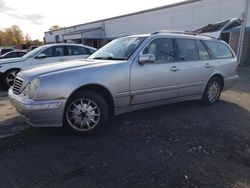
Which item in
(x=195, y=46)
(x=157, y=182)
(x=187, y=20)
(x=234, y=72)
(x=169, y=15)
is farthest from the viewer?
(x=169, y=15)

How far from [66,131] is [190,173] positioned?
6.85ft

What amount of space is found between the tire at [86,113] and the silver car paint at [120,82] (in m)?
0.16

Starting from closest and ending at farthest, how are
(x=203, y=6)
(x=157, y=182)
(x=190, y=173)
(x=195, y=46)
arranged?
(x=157, y=182) → (x=190, y=173) → (x=195, y=46) → (x=203, y=6)

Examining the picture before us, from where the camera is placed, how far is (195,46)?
5.46m

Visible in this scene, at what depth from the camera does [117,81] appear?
4.03m

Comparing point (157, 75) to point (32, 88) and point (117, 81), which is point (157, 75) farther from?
point (32, 88)

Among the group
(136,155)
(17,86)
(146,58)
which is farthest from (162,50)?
(17,86)

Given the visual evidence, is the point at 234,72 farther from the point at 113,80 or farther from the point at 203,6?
the point at 203,6

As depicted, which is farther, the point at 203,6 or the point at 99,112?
the point at 203,6

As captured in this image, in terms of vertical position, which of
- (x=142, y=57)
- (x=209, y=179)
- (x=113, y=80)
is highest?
(x=142, y=57)

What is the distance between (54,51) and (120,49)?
5222mm

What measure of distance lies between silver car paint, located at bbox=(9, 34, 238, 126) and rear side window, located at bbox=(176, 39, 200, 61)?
0.12 meters

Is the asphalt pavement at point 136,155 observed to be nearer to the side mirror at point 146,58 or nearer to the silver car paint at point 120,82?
the silver car paint at point 120,82

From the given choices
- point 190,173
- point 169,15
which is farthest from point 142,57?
point 169,15
